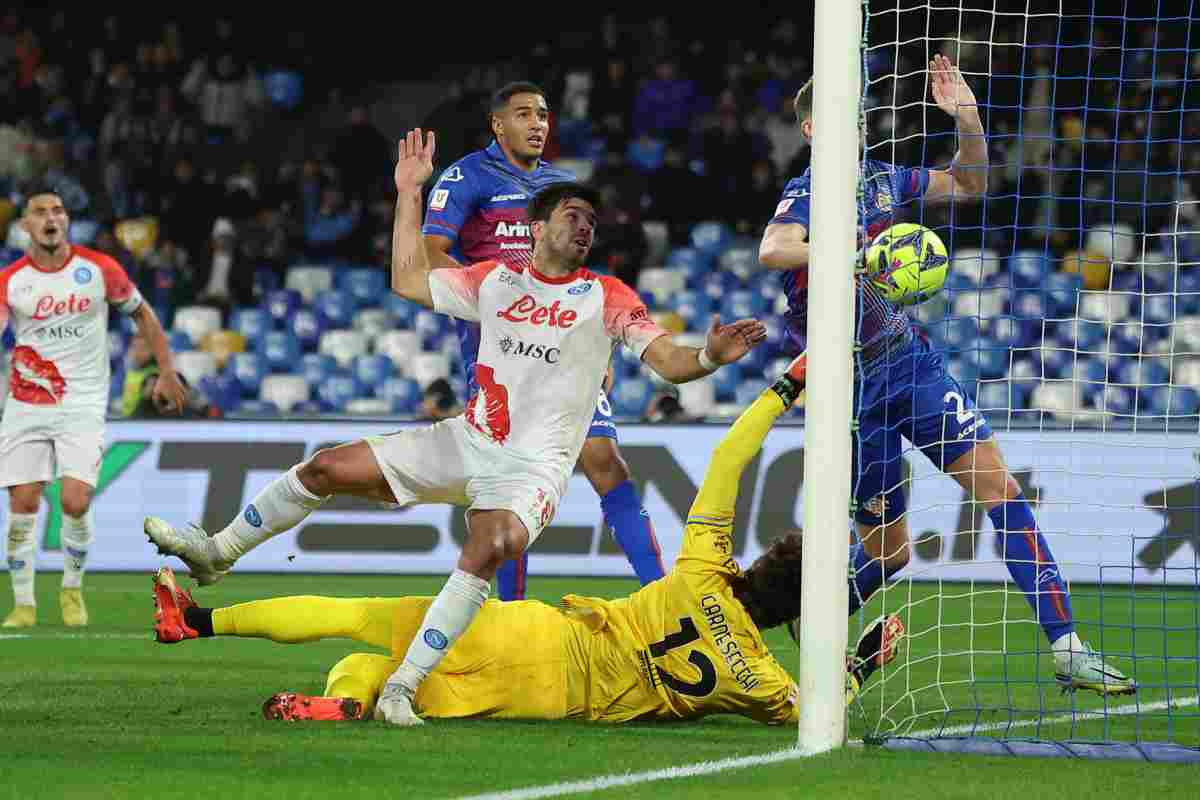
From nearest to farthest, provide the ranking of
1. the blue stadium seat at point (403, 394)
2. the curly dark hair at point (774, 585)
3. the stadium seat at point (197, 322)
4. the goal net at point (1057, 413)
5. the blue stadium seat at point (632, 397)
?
the curly dark hair at point (774, 585) < the goal net at point (1057, 413) < the blue stadium seat at point (632, 397) < the blue stadium seat at point (403, 394) < the stadium seat at point (197, 322)

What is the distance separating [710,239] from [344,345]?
3855 millimetres

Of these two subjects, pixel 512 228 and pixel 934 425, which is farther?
pixel 512 228

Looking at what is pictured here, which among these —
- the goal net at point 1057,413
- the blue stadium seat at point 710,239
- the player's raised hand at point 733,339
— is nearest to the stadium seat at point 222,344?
the blue stadium seat at point 710,239

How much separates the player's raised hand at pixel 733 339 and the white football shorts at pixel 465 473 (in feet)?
2.89

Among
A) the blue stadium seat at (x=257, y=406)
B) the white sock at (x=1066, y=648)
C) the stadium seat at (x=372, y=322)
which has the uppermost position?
the stadium seat at (x=372, y=322)

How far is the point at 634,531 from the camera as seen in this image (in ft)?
26.8

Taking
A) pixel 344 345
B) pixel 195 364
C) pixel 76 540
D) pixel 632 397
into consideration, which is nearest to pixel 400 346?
pixel 344 345

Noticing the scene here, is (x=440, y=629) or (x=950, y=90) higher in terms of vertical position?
(x=950, y=90)

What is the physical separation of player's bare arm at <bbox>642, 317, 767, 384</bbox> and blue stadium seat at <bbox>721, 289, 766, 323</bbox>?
38.4 ft

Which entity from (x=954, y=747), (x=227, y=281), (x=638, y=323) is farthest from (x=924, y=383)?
(x=227, y=281)

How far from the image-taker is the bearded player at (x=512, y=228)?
8164 millimetres

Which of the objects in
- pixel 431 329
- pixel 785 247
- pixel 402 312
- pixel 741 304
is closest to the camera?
pixel 785 247

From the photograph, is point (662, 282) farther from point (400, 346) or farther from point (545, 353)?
point (545, 353)

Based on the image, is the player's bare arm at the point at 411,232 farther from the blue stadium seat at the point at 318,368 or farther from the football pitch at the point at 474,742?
the blue stadium seat at the point at 318,368
